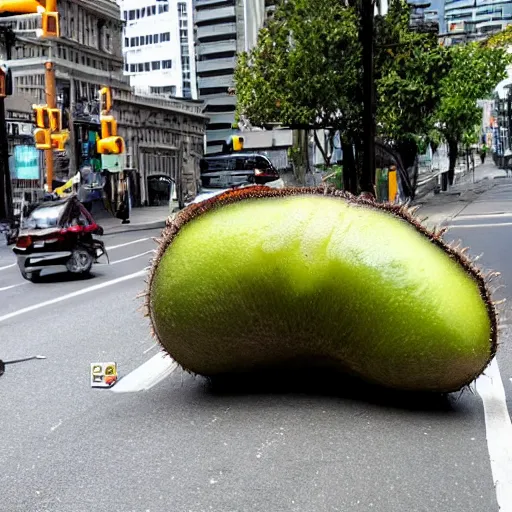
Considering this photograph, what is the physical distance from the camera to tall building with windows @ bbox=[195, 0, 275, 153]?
7756 cm

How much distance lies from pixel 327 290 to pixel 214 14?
78.6 metres

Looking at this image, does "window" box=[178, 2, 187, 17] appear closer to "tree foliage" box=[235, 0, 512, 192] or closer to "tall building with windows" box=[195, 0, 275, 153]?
"tall building with windows" box=[195, 0, 275, 153]

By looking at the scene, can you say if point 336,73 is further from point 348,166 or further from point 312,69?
point 348,166

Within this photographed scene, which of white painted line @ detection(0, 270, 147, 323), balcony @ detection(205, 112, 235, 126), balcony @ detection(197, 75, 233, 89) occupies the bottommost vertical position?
white painted line @ detection(0, 270, 147, 323)

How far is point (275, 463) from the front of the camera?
3920mm

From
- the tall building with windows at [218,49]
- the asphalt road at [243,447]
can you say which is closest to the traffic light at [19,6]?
the asphalt road at [243,447]

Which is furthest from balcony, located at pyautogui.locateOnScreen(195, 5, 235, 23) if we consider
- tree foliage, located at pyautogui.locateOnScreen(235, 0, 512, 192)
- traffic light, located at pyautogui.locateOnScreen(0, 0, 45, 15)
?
traffic light, located at pyautogui.locateOnScreen(0, 0, 45, 15)

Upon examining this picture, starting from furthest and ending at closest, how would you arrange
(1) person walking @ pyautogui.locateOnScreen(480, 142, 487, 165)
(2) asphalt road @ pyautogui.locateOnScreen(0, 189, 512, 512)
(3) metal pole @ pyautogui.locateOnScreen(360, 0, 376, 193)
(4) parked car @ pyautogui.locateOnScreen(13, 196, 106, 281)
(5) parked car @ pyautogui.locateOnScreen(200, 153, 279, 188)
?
1. (1) person walking @ pyautogui.locateOnScreen(480, 142, 487, 165)
2. (5) parked car @ pyautogui.locateOnScreen(200, 153, 279, 188)
3. (3) metal pole @ pyautogui.locateOnScreen(360, 0, 376, 193)
4. (4) parked car @ pyautogui.locateOnScreen(13, 196, 106, 281)
5. (2) asphalt road @ pyautogui.locateOnScreen(0, 189, 512, 512)

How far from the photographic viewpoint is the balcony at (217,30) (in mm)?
80000

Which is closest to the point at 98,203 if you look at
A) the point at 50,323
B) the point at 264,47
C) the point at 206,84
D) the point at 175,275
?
the point at 264,47

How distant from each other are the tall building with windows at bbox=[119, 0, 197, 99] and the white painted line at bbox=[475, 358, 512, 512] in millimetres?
78336

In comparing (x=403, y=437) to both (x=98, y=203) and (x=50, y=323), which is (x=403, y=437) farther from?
(x=98, y=203)

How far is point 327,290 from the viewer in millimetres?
4398

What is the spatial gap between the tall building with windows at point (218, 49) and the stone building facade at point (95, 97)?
71.6 feet
